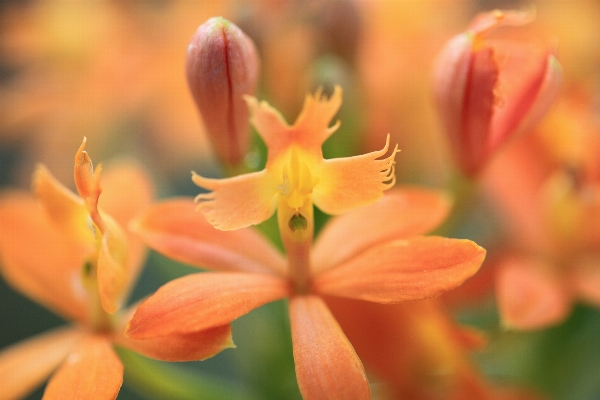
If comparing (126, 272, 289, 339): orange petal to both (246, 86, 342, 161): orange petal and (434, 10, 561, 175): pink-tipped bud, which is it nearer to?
(246, 86, 342, 161): orange petal

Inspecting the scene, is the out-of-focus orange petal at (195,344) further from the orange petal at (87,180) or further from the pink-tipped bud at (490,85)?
the pink-tipped bud at (490,85)

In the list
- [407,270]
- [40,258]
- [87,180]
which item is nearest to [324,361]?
[407,270]

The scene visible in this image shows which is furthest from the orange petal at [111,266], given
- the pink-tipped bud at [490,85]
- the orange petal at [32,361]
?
the pink-tipped bud at [490,85]

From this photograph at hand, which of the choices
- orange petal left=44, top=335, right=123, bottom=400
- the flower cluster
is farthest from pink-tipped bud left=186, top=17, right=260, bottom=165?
orange petal left=44, top=335, right=123, bottom=400

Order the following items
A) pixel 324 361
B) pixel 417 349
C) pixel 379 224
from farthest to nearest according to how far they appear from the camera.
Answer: pixel 417 349
pixel 379 224
pixel 324 361

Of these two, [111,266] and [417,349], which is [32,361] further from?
[417,349]

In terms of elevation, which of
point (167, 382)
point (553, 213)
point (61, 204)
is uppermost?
point (61, 204)
